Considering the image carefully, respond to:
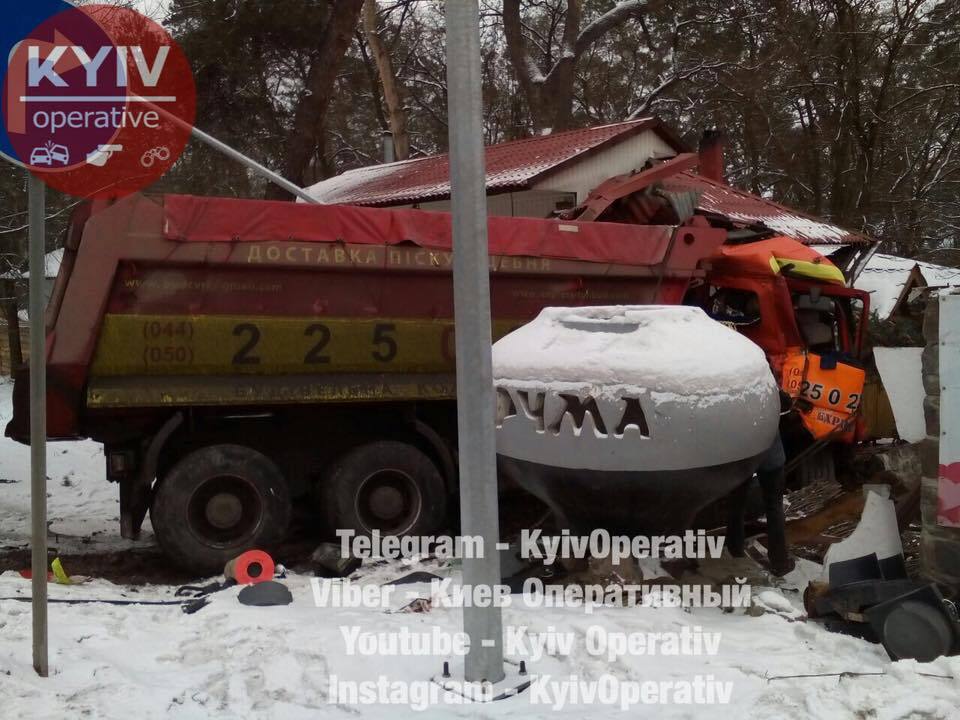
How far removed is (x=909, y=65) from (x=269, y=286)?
1747 centimetres

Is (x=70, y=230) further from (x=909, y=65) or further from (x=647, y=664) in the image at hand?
(x=909, y=65)

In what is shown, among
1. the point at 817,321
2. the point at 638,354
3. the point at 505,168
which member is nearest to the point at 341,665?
the point at 638,354

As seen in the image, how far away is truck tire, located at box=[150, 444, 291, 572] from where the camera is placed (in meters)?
6.00

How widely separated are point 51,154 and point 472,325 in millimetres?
3374

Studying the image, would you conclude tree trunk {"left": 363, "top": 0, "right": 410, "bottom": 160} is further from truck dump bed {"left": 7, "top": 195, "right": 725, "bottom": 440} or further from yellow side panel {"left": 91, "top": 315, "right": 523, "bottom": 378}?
yellow side panel {"left": 91, "top": 315, "right": 523, "bottom": 378}

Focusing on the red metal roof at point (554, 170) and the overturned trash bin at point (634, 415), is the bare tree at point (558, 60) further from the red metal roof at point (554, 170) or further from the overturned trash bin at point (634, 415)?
the overturned trash bin at point (634, 415)

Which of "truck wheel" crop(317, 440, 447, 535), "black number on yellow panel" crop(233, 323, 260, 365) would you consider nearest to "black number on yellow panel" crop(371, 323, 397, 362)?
"truck wheel" crop(317, 440, 447, 535)

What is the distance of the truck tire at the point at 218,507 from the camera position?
600 centimetres

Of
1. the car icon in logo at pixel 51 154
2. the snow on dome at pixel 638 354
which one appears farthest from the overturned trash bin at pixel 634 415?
the car icon in logo at pixel 51 154

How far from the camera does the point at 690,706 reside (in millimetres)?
3674

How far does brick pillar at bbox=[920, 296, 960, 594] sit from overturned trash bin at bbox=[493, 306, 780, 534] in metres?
0.83

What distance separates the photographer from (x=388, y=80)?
20.4 m

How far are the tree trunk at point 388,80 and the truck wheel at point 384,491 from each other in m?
15.3

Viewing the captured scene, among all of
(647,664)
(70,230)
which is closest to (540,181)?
(70,230)
